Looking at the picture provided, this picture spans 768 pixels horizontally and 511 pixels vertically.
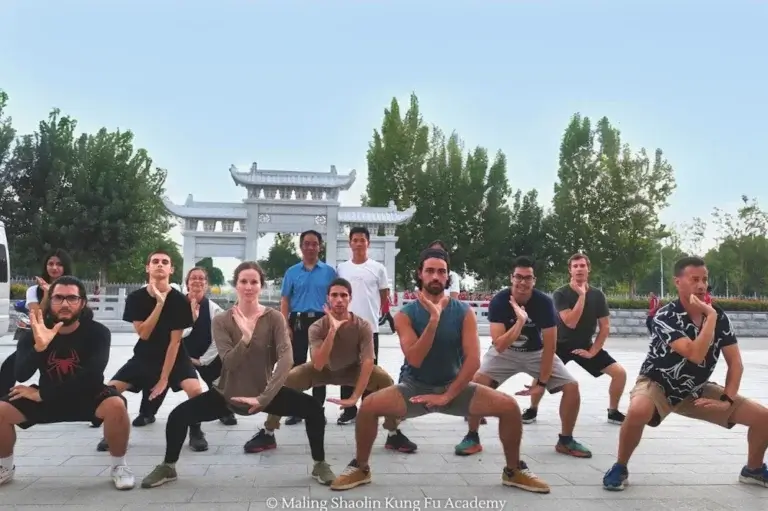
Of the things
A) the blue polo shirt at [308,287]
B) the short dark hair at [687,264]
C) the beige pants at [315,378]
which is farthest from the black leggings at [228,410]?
the short dark hair at [687,264]

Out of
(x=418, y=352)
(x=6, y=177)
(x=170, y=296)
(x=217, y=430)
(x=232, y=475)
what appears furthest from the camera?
(x=6, y=177)

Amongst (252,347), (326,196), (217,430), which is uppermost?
(326,196)

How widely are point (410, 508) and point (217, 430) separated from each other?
2.62m

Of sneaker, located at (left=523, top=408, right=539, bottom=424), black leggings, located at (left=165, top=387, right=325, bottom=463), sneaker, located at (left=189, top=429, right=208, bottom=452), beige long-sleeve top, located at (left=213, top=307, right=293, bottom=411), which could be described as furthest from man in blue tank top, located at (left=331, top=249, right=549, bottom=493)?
sneaker, located at (left=523, top=408, right=539, bottom=424)

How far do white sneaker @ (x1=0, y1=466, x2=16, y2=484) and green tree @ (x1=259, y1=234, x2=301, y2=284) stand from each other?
3894 cm

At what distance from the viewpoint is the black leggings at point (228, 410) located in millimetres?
3762

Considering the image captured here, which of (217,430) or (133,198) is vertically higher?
(133,198)

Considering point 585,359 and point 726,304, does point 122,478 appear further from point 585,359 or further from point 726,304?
point 726,304

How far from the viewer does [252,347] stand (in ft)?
12.6

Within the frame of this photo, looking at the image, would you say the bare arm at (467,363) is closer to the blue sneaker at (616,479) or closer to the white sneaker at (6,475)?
the blue sneaker at (616,479)

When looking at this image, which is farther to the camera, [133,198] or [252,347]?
[133,198]

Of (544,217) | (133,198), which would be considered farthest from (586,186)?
(133,198)

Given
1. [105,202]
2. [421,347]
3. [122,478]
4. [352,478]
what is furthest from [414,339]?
[105,202]

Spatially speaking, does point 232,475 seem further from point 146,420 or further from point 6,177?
point 6,177
